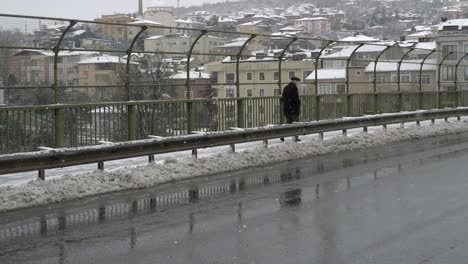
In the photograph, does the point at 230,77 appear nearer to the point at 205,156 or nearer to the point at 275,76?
the point at 275,76

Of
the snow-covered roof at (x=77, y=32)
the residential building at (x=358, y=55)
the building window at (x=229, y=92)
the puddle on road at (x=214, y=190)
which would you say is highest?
the snow-covered roof at (x=77, y=32)

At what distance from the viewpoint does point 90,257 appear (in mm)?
6465

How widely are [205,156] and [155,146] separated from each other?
1649 mm

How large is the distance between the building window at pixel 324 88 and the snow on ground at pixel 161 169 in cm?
175

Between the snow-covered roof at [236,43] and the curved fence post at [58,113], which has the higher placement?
the snow-covered roof at [236,43]

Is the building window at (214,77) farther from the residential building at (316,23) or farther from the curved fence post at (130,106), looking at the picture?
the residential building at (316,23)

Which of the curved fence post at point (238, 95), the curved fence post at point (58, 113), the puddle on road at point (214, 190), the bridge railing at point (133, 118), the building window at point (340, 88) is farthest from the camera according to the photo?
the building window at point (340, 88)

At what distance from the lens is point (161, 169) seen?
12.1 m

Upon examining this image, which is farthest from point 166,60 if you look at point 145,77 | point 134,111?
point 134,111

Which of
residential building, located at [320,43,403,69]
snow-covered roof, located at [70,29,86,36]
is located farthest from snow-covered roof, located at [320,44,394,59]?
snow-covered roof, located at [70,29,86,36]

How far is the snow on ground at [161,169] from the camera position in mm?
9789

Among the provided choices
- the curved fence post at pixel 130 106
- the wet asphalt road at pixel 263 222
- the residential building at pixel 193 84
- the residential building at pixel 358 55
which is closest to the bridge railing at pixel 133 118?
the curved fence post at pixel 130 106

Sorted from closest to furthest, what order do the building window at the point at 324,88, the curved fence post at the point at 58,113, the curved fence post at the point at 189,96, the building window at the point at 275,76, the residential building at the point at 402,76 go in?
the curved fence post at the point at 58,113 → the curved fence post at the point at 189,96 → the building window at the point at 275,76 → the building window at the point at 324,88 → the residential building at the point at 402,76

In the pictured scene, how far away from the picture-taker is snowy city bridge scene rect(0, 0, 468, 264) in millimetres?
7094
